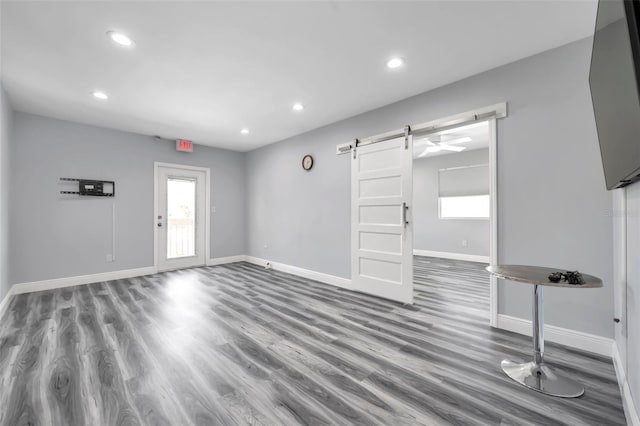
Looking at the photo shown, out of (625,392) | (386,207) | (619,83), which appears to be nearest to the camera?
(619,83)

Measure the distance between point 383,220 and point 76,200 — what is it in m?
4.92

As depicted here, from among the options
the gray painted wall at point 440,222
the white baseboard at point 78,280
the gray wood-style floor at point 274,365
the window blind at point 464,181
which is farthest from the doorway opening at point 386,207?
the white baseboard at point 78,280

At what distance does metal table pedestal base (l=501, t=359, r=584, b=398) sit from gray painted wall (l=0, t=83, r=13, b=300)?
5.30m

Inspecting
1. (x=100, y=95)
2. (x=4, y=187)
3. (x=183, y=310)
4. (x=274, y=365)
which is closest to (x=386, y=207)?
(x=274, y=365)

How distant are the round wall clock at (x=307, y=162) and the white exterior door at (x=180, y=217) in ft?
8.31

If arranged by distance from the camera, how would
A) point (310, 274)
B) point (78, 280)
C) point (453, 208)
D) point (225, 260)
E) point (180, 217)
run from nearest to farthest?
point (78, 280) → point (310, 274) → point (180, 217) → point (225, 260) → point (453, 208)

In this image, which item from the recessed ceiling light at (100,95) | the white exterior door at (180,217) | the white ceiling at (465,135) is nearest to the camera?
the recessed ceiling light at (100,95)

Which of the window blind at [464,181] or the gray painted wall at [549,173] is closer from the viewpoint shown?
the gray painted wall at [549,173]

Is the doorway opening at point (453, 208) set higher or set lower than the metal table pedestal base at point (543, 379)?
higher

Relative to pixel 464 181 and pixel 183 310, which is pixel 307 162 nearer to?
pixel 183 310

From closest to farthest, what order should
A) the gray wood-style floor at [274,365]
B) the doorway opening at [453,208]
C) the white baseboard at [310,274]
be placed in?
the gray wood-style floor at [274,365], the white baseboard at [310,274], the doorway opening at [453,208]

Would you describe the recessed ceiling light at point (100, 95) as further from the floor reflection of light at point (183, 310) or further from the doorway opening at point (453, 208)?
the doorway opening at point (453, 208)

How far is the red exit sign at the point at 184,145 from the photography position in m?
5.46

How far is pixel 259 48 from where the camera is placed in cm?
246
